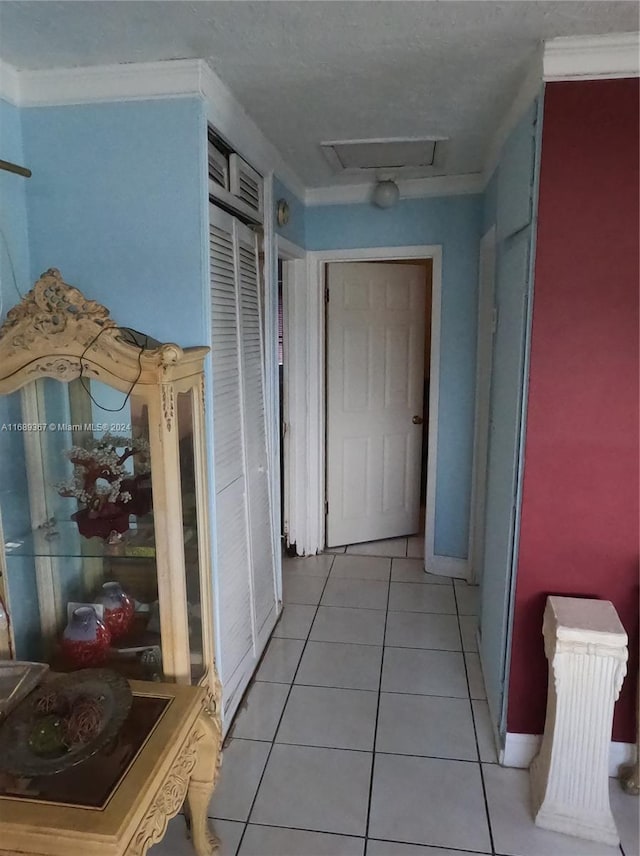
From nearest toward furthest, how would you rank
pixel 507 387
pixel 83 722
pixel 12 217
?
pixel 83 722 < pixel 12 217 < pixel 507 387

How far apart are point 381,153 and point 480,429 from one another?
1.59 m

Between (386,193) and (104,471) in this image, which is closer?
(104,471)

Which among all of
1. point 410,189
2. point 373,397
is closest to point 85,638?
point 373,397

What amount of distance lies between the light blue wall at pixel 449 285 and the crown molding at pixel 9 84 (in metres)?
1.93

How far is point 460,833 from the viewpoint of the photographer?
6.06ft

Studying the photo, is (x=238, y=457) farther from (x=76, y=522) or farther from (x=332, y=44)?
(x=332, y=44)

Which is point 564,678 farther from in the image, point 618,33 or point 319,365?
point 319,365

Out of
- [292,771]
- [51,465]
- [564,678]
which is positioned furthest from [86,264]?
[564,678]

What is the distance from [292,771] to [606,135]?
91.9 inches

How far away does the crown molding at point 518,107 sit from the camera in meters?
1.83

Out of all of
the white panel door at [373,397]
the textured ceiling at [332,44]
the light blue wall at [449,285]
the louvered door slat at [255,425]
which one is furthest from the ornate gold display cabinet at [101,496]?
the white panel door at [373,397]

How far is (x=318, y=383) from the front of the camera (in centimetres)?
385

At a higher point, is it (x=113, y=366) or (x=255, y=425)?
(x=113, y=366)

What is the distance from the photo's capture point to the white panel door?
3949 mm
